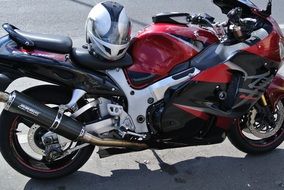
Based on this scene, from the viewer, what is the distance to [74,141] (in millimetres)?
3688

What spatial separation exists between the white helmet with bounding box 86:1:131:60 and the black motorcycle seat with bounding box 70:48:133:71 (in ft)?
0.14

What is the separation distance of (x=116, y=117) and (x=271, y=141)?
1.45 meters

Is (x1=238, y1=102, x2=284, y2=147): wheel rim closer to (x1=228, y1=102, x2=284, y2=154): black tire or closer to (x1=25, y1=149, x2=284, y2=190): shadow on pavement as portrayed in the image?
(x1=228, y1=102, x2=284, y2=154): black tire

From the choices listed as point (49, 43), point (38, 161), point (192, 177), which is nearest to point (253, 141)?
point (192, 177)

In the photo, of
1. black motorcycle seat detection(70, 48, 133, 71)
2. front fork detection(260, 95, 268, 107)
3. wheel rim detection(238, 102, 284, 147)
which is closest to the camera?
black motorcycle seat detection(70, 48, 133, 71)

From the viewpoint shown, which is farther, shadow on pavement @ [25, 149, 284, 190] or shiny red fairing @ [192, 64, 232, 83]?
shadow on pavement @ [25, 149, 284, 190]

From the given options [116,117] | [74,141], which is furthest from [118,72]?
[74,141]

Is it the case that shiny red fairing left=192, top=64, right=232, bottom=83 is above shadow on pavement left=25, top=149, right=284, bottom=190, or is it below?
above

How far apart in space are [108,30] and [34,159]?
1159 mm

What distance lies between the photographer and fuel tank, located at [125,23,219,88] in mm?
3633

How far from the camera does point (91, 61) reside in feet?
11.6

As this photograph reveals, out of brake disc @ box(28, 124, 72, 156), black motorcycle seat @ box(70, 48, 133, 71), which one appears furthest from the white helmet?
brake disc @ box(28, 124, 72, 156)

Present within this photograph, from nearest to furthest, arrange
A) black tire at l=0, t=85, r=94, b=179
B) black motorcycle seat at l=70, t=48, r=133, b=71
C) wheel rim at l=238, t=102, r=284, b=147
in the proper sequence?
1. black motorcycle seat at l=70, t=48, r=133, b=71
2. black tire at l=0, t=85, r=94, b=179
3. wheel rim at l=238, t=102, r=284, b=147

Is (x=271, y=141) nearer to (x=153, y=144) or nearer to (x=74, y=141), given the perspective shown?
(x=153, y=144)
